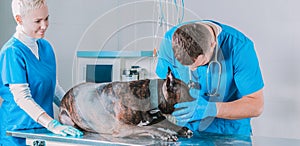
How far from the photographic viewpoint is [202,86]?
A: 1.73 meters

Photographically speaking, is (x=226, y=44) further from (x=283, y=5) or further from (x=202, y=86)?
(x=283, y=5)

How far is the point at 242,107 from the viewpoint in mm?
1764

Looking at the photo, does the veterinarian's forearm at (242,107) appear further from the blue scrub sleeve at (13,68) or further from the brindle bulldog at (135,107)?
the blue scrub sleeve at (13,68)

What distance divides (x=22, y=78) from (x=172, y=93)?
0.65 m

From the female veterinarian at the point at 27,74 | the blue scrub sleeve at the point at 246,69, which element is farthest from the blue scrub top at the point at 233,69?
the female veterinarian at the point at 27,74

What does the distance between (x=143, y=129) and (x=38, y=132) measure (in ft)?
1.49

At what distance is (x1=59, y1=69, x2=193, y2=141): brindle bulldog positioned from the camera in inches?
59.5

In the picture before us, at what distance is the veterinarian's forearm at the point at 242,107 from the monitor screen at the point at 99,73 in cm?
46

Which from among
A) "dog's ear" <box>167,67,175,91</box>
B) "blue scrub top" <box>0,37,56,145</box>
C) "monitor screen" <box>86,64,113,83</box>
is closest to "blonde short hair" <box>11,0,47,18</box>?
"blue scrub top" <box>0,37,56,145</box>

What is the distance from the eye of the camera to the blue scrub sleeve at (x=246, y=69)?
1.75 m

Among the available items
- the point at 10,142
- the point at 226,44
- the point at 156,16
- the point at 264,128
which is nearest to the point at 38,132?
the point at 10,142

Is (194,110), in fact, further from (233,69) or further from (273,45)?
(273,45)

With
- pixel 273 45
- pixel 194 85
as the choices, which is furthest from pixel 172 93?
pixel 273 45

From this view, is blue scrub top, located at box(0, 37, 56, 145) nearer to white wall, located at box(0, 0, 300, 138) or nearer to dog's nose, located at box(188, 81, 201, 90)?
white wall, located at box(0, 0, 300, 138)
